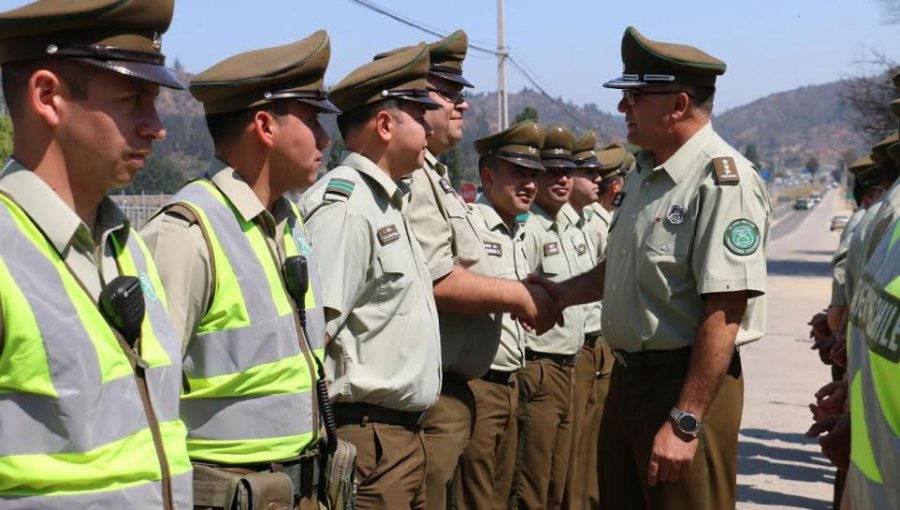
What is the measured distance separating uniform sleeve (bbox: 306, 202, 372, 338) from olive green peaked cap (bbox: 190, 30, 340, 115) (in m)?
0.51

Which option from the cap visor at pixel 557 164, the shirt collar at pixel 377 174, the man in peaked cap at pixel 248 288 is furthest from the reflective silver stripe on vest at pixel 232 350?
the cap visor at pixel 557 164

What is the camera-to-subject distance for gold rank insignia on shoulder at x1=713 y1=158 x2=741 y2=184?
4199 mm

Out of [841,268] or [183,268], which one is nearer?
[183,268]

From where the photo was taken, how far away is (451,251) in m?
5.07

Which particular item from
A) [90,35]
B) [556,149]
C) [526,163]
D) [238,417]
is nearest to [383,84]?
[238,417]

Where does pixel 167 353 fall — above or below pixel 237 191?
below

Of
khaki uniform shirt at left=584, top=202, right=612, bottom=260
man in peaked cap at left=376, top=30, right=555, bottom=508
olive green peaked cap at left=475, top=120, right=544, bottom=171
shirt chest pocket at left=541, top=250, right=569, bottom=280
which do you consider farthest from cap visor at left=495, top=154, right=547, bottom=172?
khaki uniform shirt at left=584, top=202, right=612, bottom=260

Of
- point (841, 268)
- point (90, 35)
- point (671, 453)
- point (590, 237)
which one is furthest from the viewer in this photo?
point (590, 237)

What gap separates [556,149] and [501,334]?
243 centimetres

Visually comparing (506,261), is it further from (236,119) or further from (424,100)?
(236,119)

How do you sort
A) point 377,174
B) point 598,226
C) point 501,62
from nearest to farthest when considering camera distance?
point 377,174 < point 598,226 < point 501,62

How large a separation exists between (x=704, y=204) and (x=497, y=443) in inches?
86.6

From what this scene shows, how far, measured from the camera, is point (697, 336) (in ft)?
13.6

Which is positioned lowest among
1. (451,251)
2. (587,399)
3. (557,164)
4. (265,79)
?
(587,399)
